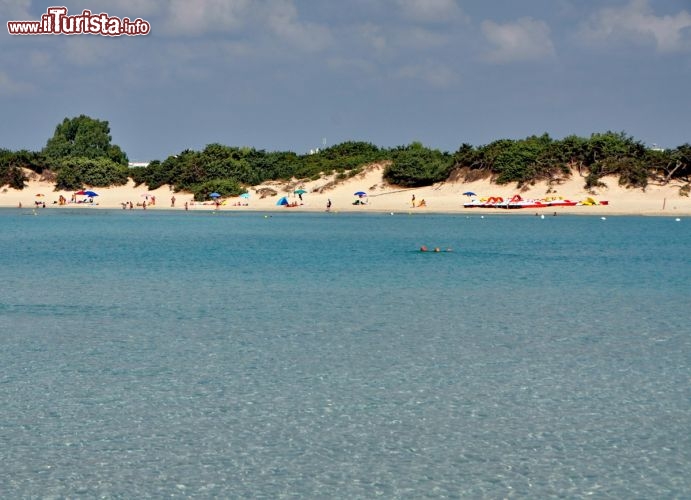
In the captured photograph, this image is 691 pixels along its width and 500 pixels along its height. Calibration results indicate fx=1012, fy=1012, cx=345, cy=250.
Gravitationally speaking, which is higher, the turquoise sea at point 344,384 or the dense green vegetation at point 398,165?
the dense green vegetation at point 398,165

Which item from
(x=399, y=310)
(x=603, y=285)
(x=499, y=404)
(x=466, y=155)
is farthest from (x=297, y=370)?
(x=466, y=155)

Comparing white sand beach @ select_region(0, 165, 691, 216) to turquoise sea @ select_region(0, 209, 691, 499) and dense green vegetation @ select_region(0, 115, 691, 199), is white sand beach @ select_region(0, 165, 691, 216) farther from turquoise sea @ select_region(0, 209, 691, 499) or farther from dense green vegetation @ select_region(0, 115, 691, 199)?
turquoise sea @ select_region(0, 209, 691, 499)

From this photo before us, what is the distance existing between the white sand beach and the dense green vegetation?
1.05 metres

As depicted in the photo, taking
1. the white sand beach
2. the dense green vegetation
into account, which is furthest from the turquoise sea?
the dense green vegetation

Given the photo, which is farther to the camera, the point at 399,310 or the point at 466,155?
the point at 466,155

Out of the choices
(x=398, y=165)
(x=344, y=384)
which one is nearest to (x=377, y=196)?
(x=398, y=165)

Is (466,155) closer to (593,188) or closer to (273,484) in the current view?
(593,188)

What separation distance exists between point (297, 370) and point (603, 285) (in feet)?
59.5

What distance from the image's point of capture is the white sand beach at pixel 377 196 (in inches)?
3610

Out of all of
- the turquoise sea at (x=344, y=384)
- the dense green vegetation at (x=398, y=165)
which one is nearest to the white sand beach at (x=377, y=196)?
the dense green vegetation at (x=398, y=165)

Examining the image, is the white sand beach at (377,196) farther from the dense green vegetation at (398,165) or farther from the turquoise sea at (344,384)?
the turquoise sea at (344,384)

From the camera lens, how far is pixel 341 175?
110312 millimetres

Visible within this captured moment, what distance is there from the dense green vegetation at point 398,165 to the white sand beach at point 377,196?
1.05 m

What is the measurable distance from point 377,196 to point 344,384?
8713 cm
